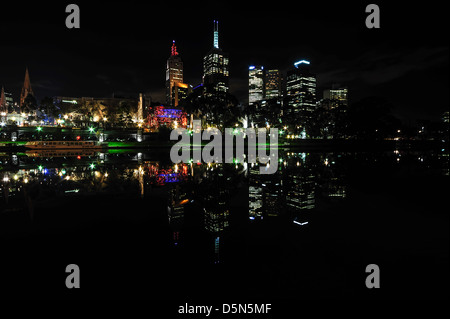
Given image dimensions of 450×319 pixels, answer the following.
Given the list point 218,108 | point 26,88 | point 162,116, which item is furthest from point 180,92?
point 218,108

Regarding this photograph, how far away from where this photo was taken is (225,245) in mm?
3863

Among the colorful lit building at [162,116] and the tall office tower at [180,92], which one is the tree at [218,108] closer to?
the colorful lit building at [162,116]

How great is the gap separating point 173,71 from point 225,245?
19238 centimetres

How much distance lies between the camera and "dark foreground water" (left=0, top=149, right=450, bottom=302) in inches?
111

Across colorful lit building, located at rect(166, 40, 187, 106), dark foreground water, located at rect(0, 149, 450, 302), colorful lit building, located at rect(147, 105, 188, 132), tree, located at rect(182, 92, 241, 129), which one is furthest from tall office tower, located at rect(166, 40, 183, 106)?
dark foreground water, located at rect(0, 149, 450, 302)

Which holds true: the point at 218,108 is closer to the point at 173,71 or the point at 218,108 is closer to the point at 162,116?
the point at 162,116

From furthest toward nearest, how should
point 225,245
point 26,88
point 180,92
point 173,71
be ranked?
point 173,71 < point 180,92 < point 26,88 < point 225,245

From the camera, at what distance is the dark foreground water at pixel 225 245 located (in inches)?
111

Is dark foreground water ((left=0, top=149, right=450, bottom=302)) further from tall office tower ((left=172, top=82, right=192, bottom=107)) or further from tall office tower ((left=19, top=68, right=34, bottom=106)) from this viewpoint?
tall office tower ((left=172, top=82, right=192, bottom=107))

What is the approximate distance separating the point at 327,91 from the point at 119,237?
202735 mm

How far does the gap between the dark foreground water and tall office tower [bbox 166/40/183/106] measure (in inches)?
6982

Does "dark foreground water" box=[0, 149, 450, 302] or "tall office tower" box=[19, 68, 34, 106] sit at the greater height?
"tall office tower" box=[19, 68, 34, 106]

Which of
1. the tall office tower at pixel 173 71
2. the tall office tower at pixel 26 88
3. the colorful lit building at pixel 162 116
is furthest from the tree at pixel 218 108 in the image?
the tall office tower at pixel 173 71
